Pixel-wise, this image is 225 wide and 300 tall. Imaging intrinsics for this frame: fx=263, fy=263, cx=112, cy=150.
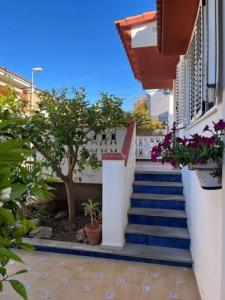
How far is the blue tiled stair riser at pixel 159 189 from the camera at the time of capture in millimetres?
5277

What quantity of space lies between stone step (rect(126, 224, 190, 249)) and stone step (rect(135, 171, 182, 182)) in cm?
128

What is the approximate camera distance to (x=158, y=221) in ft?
15.4

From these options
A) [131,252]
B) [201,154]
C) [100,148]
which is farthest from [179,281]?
[100,148]

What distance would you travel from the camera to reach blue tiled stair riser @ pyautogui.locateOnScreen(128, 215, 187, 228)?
15.2ft

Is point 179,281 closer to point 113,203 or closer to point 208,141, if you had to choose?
point 113,203

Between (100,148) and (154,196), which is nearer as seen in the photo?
(154,196)

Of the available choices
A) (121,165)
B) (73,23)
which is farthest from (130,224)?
(73,23)

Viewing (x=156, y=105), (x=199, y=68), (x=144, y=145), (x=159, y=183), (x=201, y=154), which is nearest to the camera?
(x=201, y=154)

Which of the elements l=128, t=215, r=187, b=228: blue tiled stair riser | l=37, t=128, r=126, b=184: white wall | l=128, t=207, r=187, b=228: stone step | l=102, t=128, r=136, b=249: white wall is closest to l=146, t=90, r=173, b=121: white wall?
l=37, t=128, r=126, b=184: white wall

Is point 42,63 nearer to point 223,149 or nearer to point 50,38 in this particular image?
point 50,38

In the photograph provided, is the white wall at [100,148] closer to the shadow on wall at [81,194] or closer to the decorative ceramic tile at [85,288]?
the shadow on wall at [81,194]

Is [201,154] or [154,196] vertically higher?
[201,154]

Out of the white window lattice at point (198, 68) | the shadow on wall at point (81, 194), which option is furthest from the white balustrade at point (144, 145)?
the white window lattice at point (198, 68)

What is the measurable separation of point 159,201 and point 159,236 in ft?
2.72
